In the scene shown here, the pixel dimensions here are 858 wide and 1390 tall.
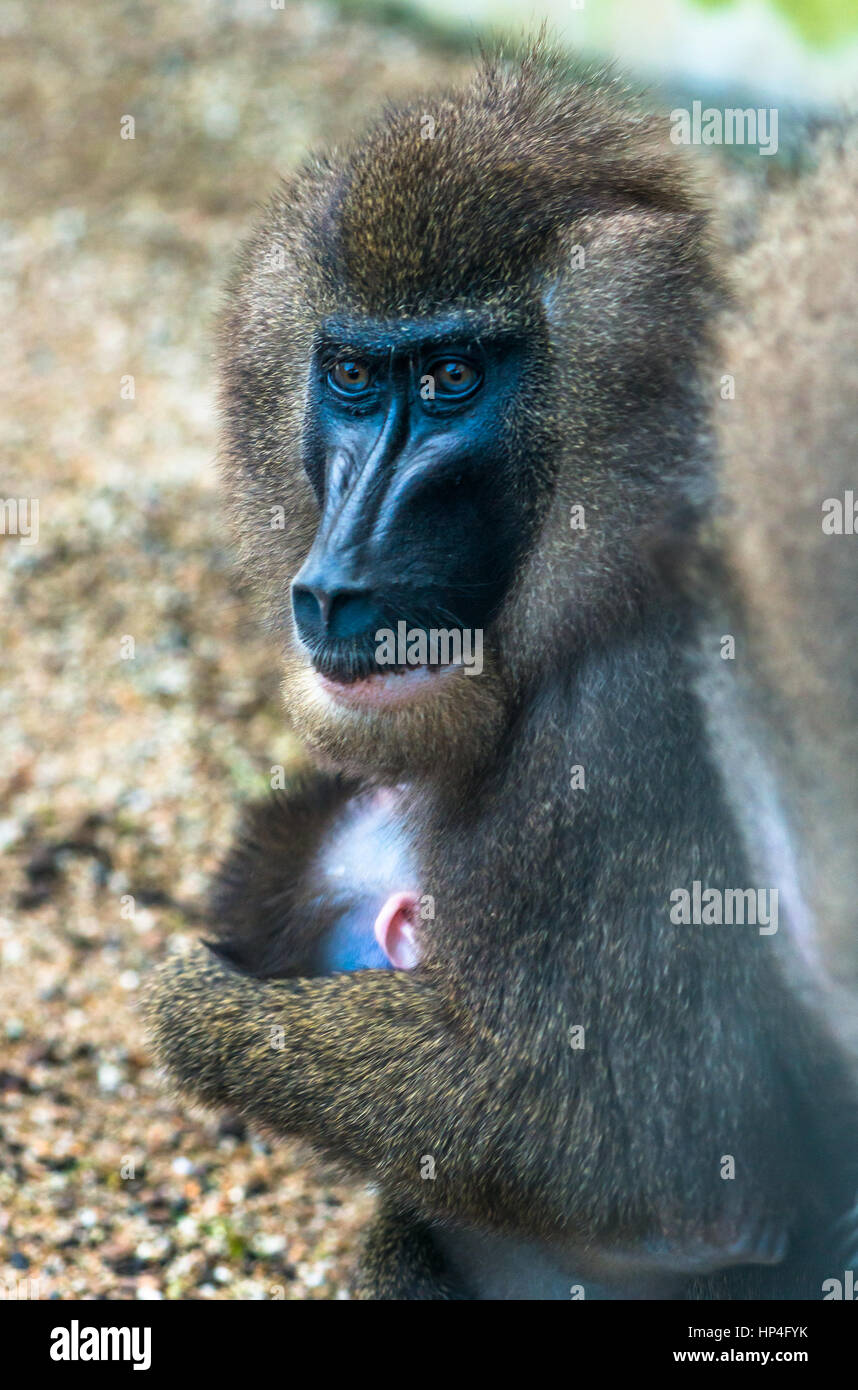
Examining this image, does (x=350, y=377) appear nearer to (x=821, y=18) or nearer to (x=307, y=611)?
(x=307, y=611)

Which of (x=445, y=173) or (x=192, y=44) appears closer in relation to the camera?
(x=445, y=173)

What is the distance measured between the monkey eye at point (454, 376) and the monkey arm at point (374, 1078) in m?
1.27

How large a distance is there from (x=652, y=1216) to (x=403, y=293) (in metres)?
2.02

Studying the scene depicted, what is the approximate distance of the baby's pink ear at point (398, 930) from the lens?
3.48 metres

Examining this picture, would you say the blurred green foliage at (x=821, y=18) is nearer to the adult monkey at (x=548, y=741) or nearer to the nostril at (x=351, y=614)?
the adult monkey at (x=548, y=741)

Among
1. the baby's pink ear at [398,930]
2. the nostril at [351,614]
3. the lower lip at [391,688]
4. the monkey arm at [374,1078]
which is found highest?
the nostril at [351,614]

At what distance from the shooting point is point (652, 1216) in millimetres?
3086

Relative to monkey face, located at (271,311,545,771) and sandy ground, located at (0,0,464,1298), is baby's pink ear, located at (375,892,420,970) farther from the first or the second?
sandy ground, located at (0,0,464,1298)

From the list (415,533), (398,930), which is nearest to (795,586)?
(415,533)

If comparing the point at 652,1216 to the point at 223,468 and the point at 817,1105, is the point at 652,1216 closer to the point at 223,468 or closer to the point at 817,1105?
the point at 817,1105

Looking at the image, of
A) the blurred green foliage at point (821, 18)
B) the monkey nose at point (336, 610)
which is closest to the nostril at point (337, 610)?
the monkey nose at point (336, 610)

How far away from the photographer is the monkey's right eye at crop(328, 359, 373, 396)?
3.22 meters
